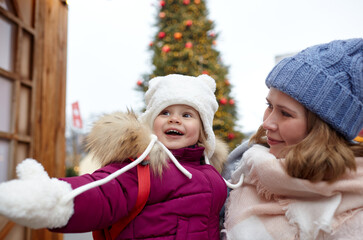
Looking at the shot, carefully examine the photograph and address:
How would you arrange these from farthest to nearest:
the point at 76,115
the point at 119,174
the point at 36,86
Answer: the point at 76,115, the point at 36,86, the point at 119,174

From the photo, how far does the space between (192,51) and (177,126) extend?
3606 mm

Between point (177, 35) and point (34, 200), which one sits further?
point (177, 35)

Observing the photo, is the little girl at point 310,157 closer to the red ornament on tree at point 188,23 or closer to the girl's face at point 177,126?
the girl's face at point 177,126

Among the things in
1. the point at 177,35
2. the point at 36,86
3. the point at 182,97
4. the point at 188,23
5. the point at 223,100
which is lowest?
the point at 182,97

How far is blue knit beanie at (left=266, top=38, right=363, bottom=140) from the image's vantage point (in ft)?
3.11

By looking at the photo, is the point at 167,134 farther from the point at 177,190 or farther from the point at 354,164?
the point at 354,164

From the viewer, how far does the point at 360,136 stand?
1.29m

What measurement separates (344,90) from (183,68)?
3.70 metres

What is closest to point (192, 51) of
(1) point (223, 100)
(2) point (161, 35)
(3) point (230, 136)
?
(2) point (161, 35)

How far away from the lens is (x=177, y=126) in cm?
121

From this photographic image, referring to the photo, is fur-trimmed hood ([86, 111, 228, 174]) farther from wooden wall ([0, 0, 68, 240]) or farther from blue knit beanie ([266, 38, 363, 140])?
wooden wall ([0, 0, 68, 240])

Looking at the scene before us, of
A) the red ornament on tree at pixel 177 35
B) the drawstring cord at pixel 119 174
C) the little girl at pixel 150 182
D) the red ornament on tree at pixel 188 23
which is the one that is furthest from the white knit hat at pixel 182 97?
the red ornament on tree at pixel 188 23

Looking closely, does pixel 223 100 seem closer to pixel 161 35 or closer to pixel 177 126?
pixel 161 35

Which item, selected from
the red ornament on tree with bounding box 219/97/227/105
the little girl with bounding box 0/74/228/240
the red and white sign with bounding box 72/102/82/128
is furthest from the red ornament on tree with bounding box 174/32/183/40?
the red and white sign with bounding box 72/102/82/128
